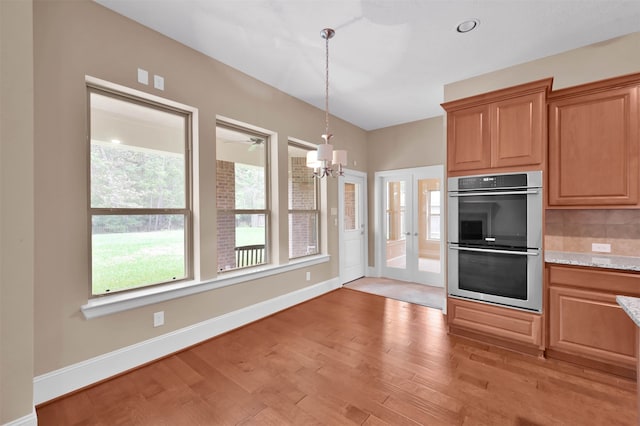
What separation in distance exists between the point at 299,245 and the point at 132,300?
238 centimetres

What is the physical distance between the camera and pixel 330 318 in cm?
354

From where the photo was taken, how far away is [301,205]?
14.5 feet

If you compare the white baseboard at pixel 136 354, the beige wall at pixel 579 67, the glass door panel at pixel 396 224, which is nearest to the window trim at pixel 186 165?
the white baseboard at pixel 136 354

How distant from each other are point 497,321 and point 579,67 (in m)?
2.79

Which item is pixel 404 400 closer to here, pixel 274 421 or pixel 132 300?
pixel 274 421

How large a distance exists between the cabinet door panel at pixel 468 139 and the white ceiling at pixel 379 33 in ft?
2.25

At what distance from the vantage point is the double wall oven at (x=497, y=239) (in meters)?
2.53

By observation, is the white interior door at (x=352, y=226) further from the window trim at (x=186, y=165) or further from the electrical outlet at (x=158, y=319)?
the electrical outlet at (x=158, y=319)

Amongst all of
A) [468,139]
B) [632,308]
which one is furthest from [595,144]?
[632,308]

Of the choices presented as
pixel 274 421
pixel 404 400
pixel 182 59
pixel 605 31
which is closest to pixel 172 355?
pixel 274 421

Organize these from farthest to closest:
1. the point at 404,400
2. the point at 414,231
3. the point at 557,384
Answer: the point at 414,231 < the point at 557,384 < the point at 404,400

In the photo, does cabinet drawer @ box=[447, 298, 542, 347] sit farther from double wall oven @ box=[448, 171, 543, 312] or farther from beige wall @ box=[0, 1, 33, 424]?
beige wall @ box=[0, 1, 33, 424]

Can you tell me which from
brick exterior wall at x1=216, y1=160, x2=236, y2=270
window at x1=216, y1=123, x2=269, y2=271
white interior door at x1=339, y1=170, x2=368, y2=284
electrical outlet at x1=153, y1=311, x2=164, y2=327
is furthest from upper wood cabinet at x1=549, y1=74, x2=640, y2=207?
electrical outlet at x1=153, y1=311, x2=164, y2=327

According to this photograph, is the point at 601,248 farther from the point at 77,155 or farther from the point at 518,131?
the point at 77,155
